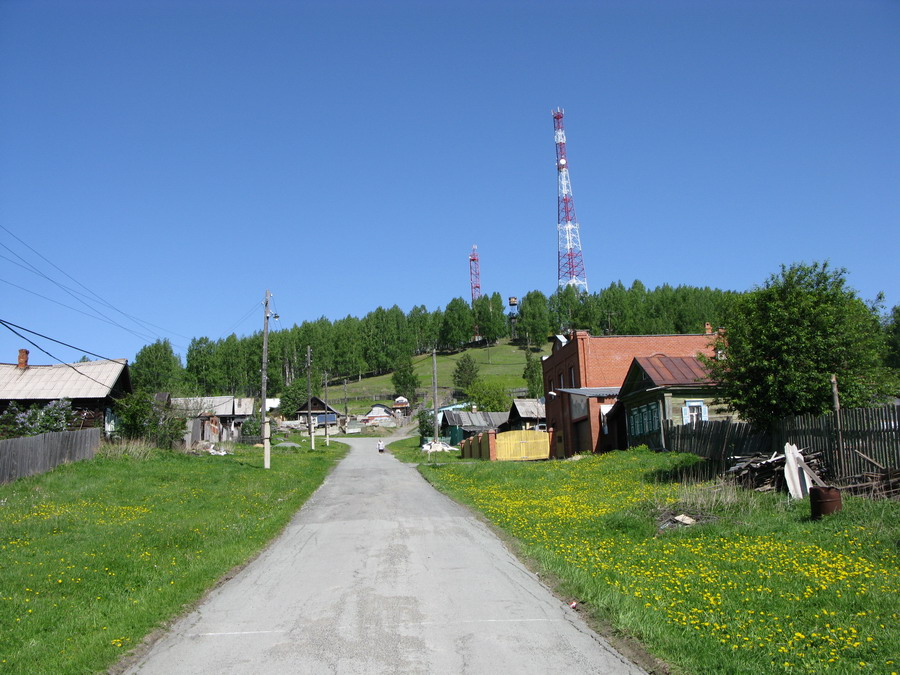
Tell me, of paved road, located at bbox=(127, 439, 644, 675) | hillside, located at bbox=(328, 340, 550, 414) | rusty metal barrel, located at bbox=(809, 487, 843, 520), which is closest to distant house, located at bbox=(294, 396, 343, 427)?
hillside, located at bbox=(328, 340, 550, 414)

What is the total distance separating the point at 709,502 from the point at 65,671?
10.9m

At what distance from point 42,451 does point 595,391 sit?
26.7 m

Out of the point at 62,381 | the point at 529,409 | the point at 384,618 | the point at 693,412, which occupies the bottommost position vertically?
the point at 384,618

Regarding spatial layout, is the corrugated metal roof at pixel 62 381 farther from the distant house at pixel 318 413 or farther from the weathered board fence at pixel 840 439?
the distant house at pixel 318 413

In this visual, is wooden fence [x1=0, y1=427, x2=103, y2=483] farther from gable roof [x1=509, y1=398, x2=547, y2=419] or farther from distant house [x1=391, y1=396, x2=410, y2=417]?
distant house [x1=391, y1=396, x2=410, y2=417]

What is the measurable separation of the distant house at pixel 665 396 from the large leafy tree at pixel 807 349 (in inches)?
368

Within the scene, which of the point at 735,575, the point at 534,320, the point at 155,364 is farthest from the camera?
the point at 534,320

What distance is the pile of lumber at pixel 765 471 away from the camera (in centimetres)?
1527

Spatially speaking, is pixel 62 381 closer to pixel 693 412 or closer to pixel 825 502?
pixel 693 412

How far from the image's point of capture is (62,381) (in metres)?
38.3

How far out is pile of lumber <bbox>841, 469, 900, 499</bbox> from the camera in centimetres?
1246

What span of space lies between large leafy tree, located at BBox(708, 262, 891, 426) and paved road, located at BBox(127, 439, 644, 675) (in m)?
9.16

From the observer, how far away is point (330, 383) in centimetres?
13562

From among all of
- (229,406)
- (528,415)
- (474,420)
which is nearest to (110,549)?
(528,415)
